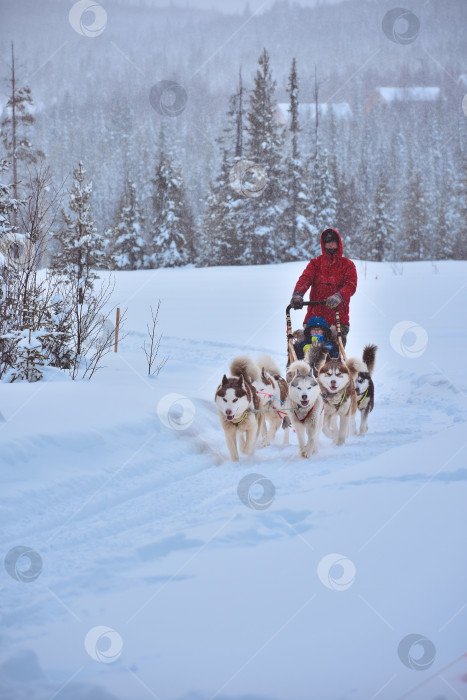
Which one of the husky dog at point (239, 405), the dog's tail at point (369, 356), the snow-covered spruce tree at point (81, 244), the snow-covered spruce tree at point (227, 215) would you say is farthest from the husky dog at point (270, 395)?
the snow-covered spruce tree at point (227, 215)

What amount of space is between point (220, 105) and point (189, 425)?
11374cm

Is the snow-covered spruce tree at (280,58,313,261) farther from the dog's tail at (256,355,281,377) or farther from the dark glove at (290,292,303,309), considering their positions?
the dog's tail at (256,355,281,377)

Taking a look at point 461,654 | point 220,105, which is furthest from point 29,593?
point 220,105

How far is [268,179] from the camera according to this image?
94.9 ft

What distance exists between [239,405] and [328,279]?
7.02 feet

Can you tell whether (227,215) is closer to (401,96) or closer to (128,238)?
(128,238)

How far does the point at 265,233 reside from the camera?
1150 inches

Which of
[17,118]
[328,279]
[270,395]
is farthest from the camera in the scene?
[17,118]

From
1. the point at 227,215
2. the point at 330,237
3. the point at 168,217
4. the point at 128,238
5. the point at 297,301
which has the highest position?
the point at 168,217

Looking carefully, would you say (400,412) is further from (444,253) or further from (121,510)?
(444,253)

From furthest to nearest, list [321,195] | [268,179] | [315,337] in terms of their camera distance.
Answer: [321,195] → [268,179] → [315,337]

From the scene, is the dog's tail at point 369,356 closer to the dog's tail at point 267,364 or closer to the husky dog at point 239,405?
the dog's tail at point 267,364

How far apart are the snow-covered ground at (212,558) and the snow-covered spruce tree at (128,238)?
30460 mm

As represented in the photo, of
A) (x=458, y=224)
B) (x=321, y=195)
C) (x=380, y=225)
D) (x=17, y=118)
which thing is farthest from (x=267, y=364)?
(x=458, y=224)
